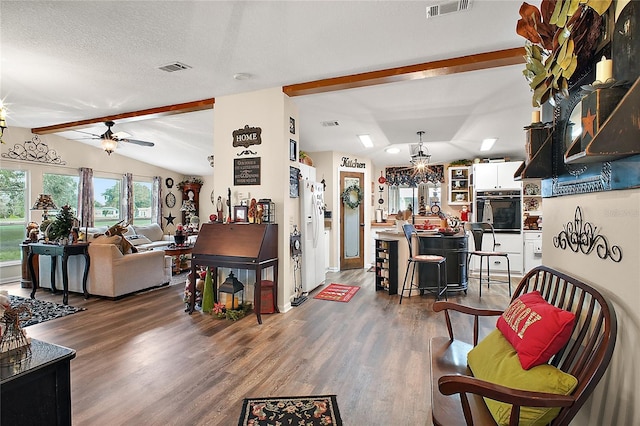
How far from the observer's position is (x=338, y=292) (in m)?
5.03

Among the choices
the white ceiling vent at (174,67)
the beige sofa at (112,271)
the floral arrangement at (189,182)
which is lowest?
the beige sofa at (112,271)

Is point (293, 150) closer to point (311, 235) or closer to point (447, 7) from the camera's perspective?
point (311, 235)

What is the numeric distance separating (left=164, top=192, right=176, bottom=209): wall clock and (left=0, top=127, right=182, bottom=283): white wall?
0.67 meters

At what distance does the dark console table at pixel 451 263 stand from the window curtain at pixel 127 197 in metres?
6.74

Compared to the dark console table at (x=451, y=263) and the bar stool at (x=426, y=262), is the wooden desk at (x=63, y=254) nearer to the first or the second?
the bar stool at (x=426, y=262)

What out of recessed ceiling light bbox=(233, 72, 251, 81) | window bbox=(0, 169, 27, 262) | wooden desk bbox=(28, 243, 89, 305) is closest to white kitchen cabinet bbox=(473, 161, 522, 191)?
recessed ceiling light bbox=(233, 72, 251, 81)

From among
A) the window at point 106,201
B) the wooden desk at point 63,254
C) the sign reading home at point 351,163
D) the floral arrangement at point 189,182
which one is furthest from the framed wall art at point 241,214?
A: the floral arrangement at point 189,182

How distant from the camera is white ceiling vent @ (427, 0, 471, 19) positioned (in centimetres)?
233

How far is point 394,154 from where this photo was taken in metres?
7.25

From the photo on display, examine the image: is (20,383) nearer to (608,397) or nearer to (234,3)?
(608,397)

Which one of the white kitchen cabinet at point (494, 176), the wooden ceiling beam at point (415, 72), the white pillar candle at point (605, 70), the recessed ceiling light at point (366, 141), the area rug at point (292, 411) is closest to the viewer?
the white pillar candle at point (605, 70)

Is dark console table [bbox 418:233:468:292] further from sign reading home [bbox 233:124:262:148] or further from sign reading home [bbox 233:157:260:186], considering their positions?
sign reading home [bbox 233:124:262:148]

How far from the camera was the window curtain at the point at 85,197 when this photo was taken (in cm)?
692

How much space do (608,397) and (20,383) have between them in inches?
81.4
